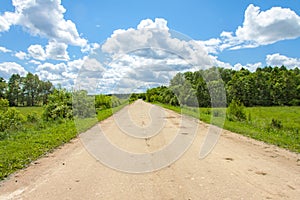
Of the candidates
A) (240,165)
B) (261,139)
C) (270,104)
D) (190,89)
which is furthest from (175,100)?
(240,165)

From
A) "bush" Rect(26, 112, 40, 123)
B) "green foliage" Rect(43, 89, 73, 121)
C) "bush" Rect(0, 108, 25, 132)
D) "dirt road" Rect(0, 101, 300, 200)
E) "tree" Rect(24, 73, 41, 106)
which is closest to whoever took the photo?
"dirt road" Rect(0, 101, 300, 200)

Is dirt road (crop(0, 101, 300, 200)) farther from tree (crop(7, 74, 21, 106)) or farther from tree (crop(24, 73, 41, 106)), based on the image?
tree (crop(24, 73, 41, 106))

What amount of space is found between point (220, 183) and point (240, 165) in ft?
5.47

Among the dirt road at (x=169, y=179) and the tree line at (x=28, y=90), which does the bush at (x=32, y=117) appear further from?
the tree line at (x=28, y=90)

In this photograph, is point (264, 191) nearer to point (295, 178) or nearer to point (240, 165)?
point (295, 178)

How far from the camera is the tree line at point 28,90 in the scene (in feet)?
209

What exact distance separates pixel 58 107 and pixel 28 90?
57.3m

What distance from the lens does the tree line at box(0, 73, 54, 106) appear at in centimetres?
6369

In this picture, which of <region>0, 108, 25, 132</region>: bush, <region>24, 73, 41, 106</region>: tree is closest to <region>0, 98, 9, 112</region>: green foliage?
<region>0, 108, 25, 132</region>: bush

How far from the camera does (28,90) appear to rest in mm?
69688

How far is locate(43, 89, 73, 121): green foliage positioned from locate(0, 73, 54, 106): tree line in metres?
44.9

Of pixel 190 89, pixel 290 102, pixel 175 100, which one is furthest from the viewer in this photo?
pixel 290 102

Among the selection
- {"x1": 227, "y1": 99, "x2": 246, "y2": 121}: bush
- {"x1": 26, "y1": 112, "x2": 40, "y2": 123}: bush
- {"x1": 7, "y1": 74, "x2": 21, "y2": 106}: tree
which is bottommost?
{"x1": 26, "y1": 112, "x2": 40, "y2": 123}: bush

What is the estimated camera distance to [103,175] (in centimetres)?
532
